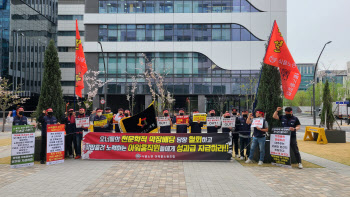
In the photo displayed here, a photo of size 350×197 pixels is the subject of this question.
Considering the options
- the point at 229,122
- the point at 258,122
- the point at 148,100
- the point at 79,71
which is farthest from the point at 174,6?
the point at 258,122

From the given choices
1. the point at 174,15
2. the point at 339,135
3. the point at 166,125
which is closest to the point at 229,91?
the point at 174,15

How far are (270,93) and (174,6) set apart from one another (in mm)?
34887

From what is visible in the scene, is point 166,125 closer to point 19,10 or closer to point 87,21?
point 87,21

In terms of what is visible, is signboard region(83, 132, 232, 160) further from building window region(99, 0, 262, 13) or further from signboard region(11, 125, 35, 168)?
building window region(99, 0, 262, 13)

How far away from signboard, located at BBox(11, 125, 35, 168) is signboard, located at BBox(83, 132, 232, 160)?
180cm

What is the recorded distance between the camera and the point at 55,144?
1105 centimetres

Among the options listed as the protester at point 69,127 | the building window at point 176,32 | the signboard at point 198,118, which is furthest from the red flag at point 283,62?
the building window at point 176,32

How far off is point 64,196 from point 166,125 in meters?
6.61

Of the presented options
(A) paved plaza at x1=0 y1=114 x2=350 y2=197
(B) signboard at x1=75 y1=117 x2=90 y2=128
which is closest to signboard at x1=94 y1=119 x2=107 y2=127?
(B) signboard at x1=75 y1=117 x2=90 y2=128

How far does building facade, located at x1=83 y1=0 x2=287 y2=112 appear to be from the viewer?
43.8 metres

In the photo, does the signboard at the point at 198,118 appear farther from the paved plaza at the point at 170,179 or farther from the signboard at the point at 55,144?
the signboard at the point at 55,144

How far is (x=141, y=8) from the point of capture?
44750 millimetres

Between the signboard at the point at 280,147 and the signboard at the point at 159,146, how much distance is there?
5.03ft

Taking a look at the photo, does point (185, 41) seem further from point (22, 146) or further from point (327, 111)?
point (22, 146)
